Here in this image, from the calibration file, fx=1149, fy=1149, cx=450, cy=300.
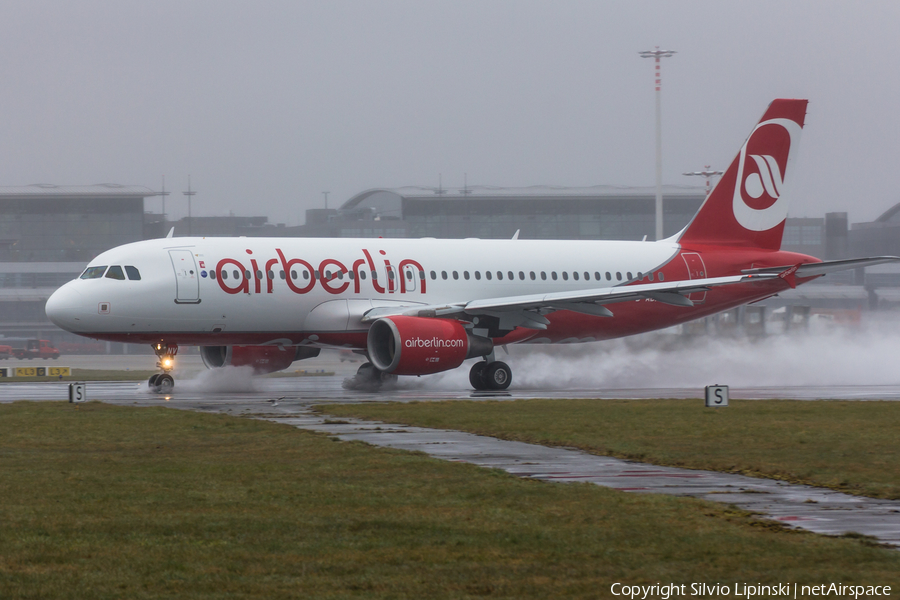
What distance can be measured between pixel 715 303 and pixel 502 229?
302 feet

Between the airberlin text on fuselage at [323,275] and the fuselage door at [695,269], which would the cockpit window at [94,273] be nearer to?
the airberlin text on fuselage at [323,275]

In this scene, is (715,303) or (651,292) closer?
(651,292)

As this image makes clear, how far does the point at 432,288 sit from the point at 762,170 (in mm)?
12871

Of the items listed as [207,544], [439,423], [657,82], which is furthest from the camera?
[657,82]

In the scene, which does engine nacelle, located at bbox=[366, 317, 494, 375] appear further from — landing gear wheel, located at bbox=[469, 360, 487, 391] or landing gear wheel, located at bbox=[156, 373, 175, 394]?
landing gear wheel, located at bbox=[156, 373, 175, 394]

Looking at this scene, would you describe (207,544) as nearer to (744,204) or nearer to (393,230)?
(744,204)

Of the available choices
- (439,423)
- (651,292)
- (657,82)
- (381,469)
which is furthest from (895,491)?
(657,82)

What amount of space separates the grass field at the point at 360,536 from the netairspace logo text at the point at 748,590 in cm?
18

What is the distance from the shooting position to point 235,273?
31438 millimetres

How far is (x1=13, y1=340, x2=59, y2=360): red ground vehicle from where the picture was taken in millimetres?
88719

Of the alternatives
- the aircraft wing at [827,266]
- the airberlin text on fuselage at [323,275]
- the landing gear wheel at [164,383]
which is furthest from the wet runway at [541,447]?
the aircraft wing at [827,266]

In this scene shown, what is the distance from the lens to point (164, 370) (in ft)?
107

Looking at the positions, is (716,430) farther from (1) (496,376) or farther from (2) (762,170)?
(2) (762,170)

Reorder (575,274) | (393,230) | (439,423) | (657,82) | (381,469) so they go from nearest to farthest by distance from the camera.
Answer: (381,469) → (439,423) → (575,274) → (657,82) → (393,230)
